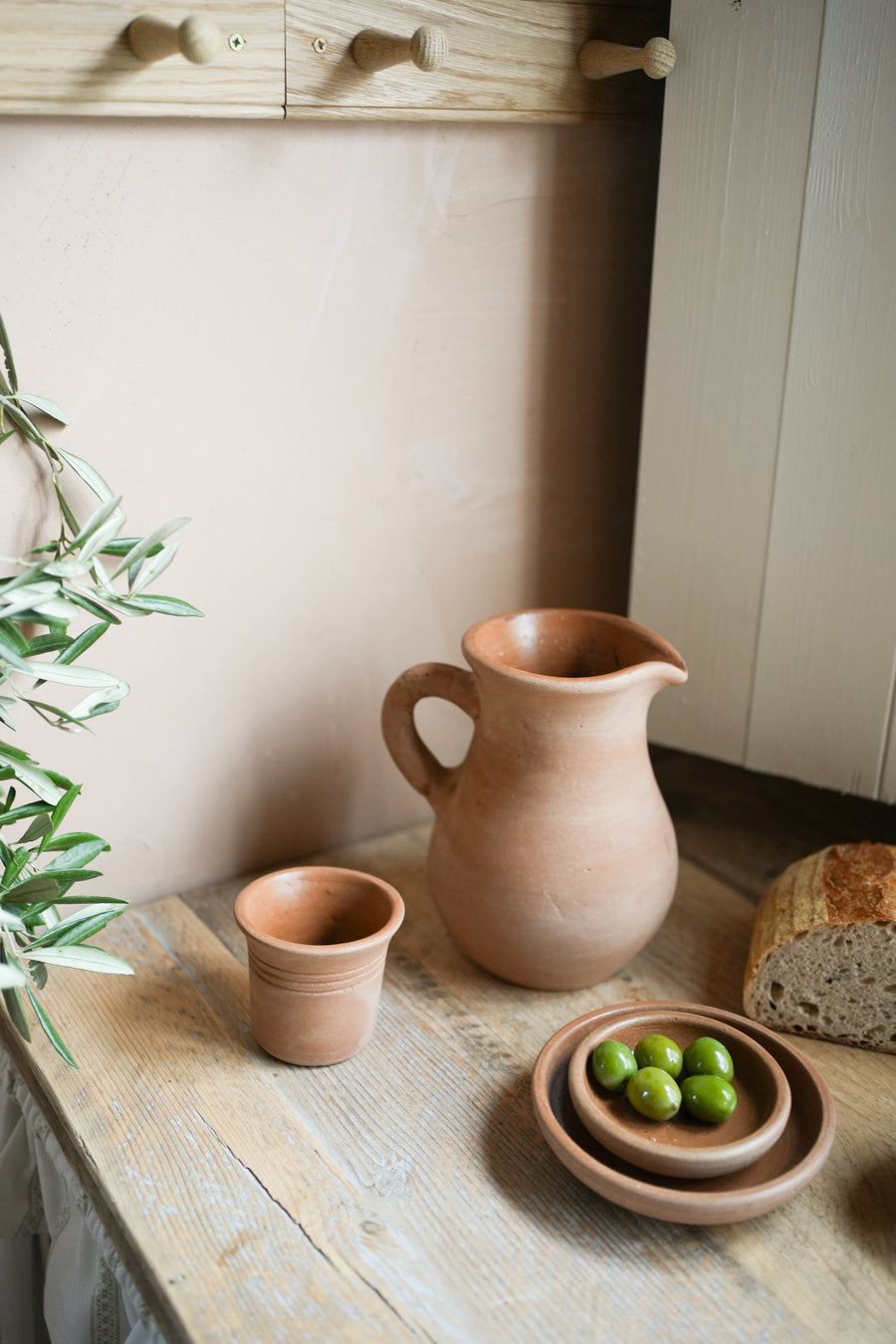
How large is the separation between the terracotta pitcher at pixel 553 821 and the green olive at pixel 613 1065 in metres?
0.13

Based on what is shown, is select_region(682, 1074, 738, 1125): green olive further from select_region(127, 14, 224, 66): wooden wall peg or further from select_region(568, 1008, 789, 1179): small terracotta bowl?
select_region(127, 14, 224, 66): wooden wall peg

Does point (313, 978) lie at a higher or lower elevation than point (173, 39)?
lower

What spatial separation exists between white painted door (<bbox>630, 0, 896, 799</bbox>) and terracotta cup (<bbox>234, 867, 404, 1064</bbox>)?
0.45 meters

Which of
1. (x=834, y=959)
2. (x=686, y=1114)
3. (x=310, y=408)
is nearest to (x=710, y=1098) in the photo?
(x=686, y=1114)

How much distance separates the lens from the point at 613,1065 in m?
0.86

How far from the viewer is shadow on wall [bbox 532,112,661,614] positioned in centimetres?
118

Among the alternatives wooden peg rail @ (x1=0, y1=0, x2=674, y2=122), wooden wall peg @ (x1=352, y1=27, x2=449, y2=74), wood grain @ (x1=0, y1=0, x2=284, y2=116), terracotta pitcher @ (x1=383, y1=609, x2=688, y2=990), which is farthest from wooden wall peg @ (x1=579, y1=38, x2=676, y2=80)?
terracotta pitcher @ (x1=383, y1=609, x2=688, y2=990)

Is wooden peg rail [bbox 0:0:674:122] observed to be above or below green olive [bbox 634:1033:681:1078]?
above

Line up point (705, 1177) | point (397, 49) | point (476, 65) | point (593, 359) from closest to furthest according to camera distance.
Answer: point (705, 1177) < point (397, 49) < point (476, 65) < point (593, 359)

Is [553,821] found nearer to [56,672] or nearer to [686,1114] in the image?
[686,1114]

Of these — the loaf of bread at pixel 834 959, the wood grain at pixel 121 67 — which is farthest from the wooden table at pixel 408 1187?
the wood grain at pixel 121 67

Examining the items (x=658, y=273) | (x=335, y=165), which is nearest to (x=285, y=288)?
(x=335, y=165)

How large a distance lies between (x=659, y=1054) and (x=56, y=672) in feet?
1.74

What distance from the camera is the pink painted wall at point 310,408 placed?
0.94m
